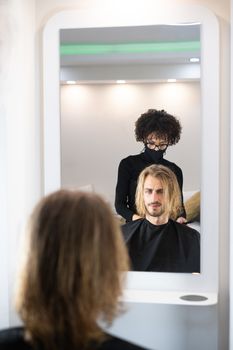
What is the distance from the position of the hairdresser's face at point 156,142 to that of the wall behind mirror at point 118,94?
0.04 metres

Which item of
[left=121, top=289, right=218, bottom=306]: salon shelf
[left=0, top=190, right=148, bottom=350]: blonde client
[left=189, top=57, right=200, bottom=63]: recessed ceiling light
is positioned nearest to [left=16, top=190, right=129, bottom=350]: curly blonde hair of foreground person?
[left=0, top=190, right=148, bottom=350]: blonde client

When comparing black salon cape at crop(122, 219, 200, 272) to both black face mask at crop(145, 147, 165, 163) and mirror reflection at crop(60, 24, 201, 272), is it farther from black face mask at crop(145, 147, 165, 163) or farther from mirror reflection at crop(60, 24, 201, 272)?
black face mask at crop(145, 147, 165, 163)

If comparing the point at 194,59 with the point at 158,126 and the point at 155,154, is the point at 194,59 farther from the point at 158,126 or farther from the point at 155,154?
the point at 155,154

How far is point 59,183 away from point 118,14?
0.81m

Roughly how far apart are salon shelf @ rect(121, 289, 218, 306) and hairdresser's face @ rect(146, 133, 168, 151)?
653 mm

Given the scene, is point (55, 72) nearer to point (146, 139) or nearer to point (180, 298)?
point (146, 139)

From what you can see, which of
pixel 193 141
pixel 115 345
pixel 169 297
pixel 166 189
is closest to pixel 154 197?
pixel 166 189

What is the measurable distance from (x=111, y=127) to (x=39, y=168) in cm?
40

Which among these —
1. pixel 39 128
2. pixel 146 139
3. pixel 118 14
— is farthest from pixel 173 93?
pixel 39 128

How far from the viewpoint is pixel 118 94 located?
2.09m

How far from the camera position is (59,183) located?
7.11ft

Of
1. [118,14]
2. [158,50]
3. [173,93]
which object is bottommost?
[173,93]

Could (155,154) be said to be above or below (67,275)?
above

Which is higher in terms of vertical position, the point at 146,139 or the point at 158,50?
the point at 158,50
